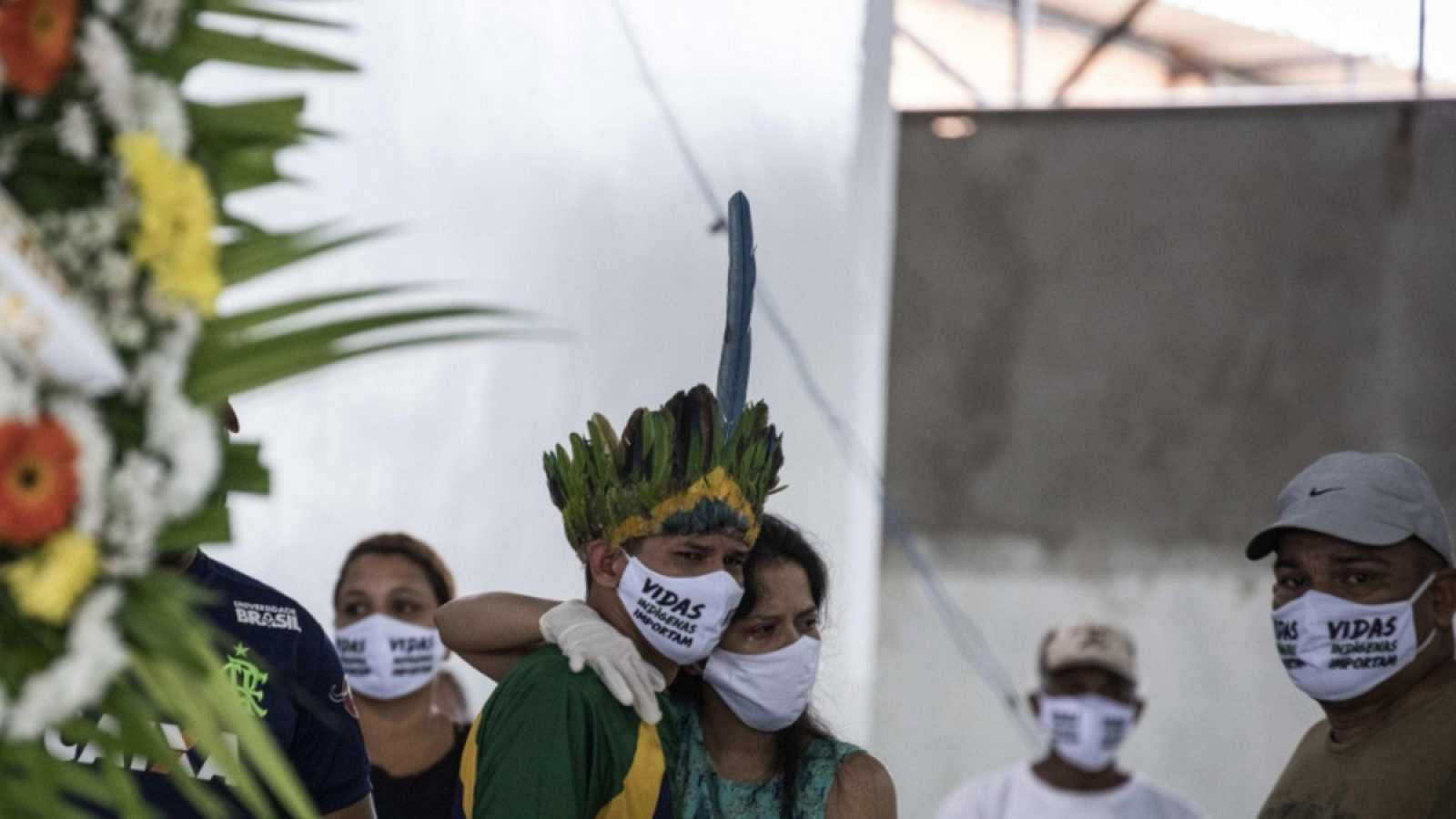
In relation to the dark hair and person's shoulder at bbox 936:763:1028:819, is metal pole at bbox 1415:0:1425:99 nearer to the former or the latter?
person's shoulder at bbox 936:763:1028:819

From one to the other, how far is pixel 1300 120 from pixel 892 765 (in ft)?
7.72

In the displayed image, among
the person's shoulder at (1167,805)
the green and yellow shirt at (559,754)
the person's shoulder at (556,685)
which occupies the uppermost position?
the person's shoulder at (556,685)

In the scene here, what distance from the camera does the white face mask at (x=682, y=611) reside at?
104 inches

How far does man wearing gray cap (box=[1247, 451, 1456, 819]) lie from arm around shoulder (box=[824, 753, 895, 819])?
64cm

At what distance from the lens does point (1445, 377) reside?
19.3 ft

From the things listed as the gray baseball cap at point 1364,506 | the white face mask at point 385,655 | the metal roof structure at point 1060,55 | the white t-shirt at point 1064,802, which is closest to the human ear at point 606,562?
the gray baseball cap at point 1364,506

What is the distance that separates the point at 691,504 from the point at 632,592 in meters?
0.14

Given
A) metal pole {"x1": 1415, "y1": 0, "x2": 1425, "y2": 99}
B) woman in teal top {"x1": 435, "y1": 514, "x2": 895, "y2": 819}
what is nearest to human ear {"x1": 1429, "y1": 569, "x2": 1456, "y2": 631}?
woman in teal top {"x1": 435, "y1": 514, "x2": 895, "y2": 819}

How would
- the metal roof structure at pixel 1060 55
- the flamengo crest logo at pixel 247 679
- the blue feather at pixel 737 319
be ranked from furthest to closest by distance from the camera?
the metal roof structure at pixel 1060 55 → the blue feather at pixel 737 319 → the flamengo crest logo at pixel 247 679

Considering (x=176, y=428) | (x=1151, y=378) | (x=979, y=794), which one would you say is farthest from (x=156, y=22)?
(x=1151, y=378)

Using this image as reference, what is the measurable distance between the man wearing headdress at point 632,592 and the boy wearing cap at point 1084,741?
7.98ft

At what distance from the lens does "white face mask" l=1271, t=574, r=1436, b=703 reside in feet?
9.73

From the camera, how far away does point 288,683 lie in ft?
7.63

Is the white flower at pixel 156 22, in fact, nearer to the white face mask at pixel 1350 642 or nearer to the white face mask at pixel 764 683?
the white face mask at pixel 764 683
